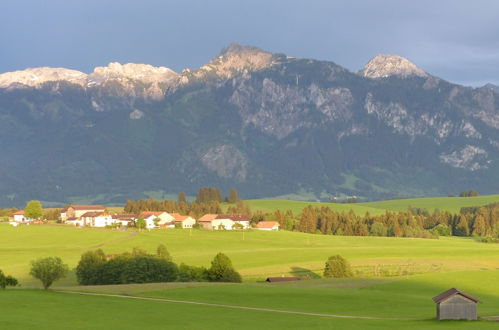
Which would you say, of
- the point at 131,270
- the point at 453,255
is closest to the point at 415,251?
the point at 453,255

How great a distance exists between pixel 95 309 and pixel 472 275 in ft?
188

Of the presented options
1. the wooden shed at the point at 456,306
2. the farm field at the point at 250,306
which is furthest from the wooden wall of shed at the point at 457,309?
the farm field at the point at 250,306

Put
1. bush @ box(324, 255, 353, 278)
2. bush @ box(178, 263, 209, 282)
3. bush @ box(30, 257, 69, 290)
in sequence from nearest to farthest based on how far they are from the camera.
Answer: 1. bush @ box(30, 257, 69, 290)
2. bush @ box(178, 263, 209, 282)
3. bush @ box(324, 255, 353, 278)

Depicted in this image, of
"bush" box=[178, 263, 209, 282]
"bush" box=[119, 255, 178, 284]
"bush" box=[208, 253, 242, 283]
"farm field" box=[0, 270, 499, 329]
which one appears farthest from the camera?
"bush" box=[178, 263, 209, 282]

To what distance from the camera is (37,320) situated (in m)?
67.0

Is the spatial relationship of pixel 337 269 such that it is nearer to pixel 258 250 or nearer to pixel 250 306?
pixel 250 306

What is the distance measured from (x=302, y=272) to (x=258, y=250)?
3755 centimetres

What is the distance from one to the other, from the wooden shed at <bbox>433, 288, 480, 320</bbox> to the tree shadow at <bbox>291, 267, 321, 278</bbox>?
5099cm

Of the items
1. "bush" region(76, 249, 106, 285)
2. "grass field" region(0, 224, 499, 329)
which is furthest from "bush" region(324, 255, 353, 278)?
"bush" region(76, 249, 106, 285)

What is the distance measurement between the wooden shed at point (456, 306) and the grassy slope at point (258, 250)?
50.8 m

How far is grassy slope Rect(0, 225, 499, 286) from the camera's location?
132000mm

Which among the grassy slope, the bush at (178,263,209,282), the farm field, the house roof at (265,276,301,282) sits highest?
the grassy slope

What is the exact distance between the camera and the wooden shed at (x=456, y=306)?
70312 mm

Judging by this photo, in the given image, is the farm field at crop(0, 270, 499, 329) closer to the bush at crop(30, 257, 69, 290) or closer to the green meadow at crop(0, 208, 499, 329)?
the green meadow at crop(0, 208, 499, 329)
